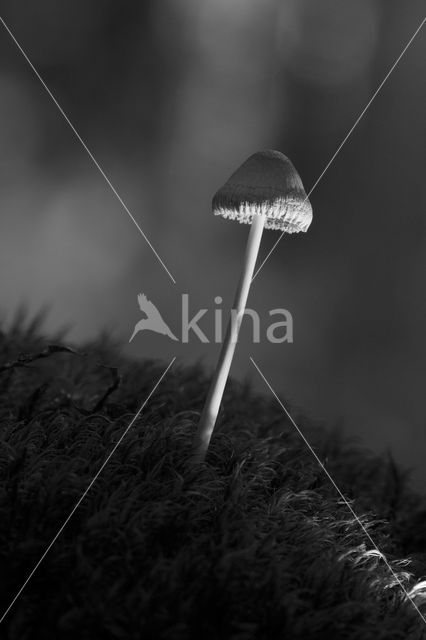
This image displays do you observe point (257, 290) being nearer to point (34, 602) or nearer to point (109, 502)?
point (109, 502)

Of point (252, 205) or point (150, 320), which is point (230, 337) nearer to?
point (252, 205)

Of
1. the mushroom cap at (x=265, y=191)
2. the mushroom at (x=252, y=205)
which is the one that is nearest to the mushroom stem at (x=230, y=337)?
the mushroom at (x=252, y=205)

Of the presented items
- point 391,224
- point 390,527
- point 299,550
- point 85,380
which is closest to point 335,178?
point 391,224

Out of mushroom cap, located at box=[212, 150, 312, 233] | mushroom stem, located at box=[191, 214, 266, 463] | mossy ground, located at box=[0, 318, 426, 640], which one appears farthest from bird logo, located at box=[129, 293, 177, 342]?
mushroom cap, located at box=[212, 150, 312, 233]

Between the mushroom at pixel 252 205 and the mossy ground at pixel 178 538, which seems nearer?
the mossy ground at pixel 178 538

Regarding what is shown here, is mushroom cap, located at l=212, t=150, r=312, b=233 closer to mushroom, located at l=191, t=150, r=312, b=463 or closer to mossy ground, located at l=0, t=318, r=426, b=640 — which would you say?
mushroom, located at l=191, t=150, r=312, b=463

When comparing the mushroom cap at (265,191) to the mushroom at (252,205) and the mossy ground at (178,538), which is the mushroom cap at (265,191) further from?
the mossy ground at (178,538)
